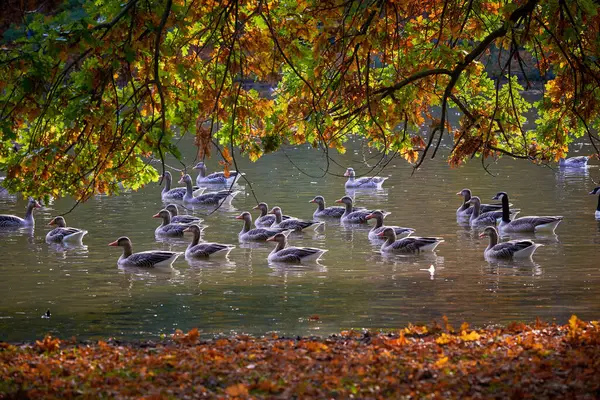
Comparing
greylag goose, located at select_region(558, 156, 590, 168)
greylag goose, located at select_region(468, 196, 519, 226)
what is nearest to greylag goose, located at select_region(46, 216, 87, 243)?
greylag goose, located at select_region(468, 196, 519, 226)

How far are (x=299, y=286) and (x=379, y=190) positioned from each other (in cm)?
1508

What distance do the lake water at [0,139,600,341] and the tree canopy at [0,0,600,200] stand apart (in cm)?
235

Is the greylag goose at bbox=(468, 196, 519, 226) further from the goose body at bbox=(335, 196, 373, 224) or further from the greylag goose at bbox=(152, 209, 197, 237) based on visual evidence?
the greylag goose at bbox=(152, 209, 197, 237)

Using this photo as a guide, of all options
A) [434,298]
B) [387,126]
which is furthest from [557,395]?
[434,298]

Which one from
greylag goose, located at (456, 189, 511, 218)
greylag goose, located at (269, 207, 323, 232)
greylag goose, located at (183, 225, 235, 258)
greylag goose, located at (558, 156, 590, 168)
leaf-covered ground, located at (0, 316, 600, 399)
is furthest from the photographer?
greylag goose, located at (558, 156, 590, 168)

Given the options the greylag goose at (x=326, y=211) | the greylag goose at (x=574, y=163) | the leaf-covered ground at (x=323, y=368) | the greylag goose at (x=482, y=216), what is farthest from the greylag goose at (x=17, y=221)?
the greylag goose at (x=574, y=163)

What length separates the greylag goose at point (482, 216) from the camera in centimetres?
2452

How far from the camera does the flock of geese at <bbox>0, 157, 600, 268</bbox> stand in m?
19.5

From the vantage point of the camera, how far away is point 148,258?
19109 millimetres

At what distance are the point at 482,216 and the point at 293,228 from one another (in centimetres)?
477

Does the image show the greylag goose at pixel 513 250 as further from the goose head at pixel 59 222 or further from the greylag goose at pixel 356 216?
the goose head at pixel 59 222

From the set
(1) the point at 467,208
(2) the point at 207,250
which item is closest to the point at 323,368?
(2) the point at 207,250

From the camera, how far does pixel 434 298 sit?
1507 centimetres

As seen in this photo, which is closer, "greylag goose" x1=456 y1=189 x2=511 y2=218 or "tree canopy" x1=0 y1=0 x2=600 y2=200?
"tree canopy" x1=0 y1=0 x2=600 y2=200
